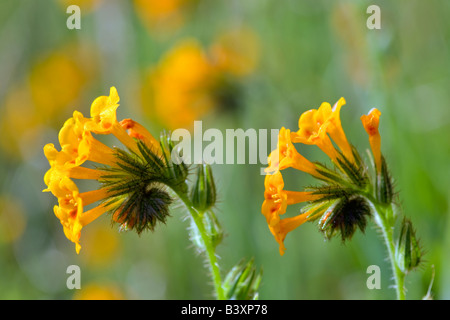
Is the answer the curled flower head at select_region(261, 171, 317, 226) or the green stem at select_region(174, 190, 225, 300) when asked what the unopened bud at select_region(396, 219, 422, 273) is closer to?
the curled flower head at select_region(261, 171, 317, 226)

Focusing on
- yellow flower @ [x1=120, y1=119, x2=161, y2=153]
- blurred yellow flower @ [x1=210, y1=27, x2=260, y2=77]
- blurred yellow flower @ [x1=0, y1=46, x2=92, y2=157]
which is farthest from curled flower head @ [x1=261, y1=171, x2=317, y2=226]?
blurred yellow flower @ [x1=0, y1=46, x2=92, y2=157]

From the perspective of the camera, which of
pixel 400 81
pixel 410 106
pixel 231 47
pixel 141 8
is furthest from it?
pixel 141 8

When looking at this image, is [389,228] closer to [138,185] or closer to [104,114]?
[138,185]

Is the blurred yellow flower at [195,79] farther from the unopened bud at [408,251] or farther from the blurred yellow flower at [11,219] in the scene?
the unopened bud at [408,251]
